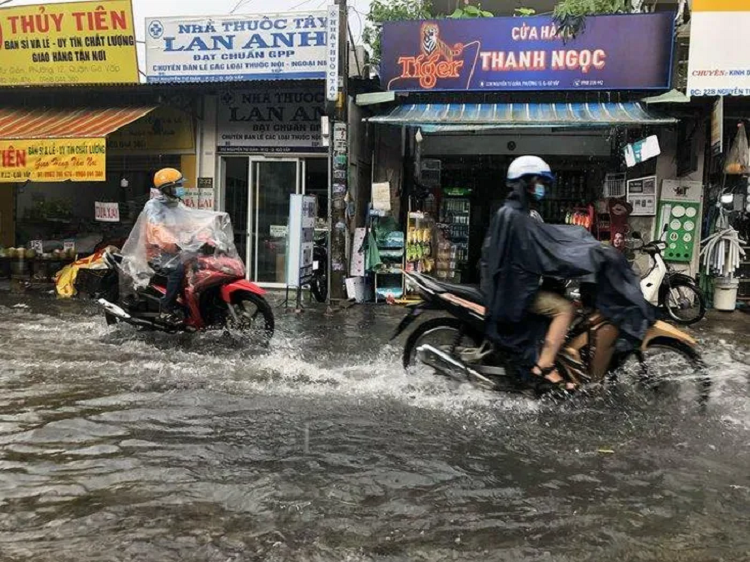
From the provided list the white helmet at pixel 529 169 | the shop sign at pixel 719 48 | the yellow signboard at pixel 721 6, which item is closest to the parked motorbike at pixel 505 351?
the white helmet at pixel 529 169

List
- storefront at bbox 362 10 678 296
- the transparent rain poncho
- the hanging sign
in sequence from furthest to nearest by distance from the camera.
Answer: the hanging sign
storefront at bbox 362 10 678 296
the transparent rain poncho

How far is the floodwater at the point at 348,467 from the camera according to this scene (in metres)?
2.88

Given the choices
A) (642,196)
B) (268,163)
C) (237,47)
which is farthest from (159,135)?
(642,196)

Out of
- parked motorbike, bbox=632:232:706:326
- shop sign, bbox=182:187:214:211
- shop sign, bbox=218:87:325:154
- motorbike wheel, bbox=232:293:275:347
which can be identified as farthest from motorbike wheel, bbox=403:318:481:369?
shop sign, bbox=182:187:214:211

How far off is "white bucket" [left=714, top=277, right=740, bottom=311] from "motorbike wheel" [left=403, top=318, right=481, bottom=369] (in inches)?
268

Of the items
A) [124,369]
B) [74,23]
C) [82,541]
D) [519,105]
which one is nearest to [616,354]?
[82,541]

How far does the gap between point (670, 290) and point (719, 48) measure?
3.44 m

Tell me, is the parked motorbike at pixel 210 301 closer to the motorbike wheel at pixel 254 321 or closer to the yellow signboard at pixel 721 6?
the motorbike wheel at pixel 254 321

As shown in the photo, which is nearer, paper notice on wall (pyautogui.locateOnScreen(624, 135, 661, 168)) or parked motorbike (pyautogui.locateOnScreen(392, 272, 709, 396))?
parked motorbike (pyautogui.locateOnScreen(392, 272, 709, 396))

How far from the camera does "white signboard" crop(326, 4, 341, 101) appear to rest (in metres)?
9.49

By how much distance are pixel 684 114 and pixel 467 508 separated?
8.88 m

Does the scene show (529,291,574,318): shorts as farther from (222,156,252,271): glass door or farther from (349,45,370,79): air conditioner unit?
(222,156,252,271): glass door

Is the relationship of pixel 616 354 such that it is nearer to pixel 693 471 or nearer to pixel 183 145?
pixel 693 471

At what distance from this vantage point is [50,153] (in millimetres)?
10648
